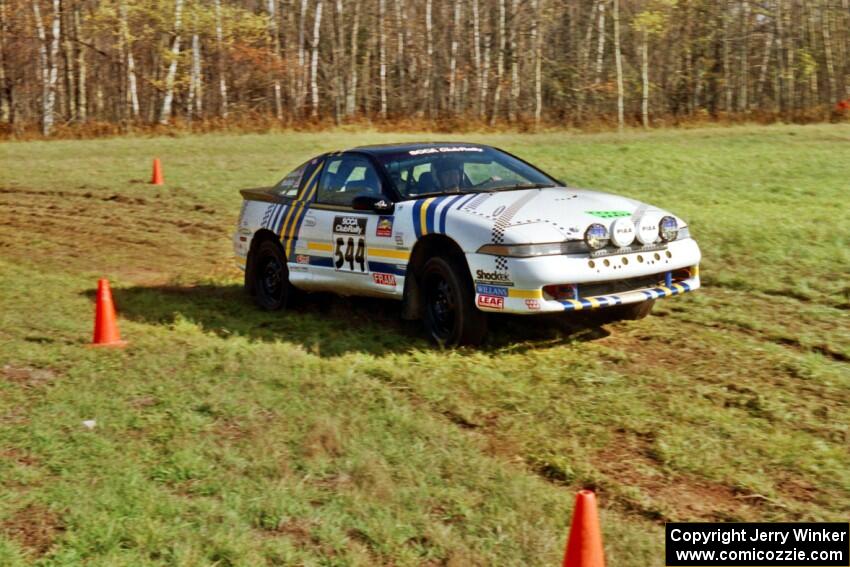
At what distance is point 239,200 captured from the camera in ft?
54.1

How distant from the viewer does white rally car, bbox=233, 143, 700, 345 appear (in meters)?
6.89

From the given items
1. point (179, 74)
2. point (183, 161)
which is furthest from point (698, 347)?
point (179, 74)

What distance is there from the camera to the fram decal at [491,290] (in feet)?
22.7

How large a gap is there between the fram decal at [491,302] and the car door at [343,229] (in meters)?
1.09

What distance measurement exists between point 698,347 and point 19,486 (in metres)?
4.73

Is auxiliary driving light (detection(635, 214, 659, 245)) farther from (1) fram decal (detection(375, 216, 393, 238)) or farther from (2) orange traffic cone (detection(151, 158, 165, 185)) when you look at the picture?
(2) orange traffic cone (detection(151, 158, 165, 185))

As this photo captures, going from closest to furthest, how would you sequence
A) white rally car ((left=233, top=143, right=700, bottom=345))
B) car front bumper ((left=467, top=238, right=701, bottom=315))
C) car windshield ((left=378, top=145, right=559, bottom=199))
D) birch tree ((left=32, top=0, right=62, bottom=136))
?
car front bumper ((left=467, top=238, right=701, bottom=315)) → white rally car ((left=233, top=143, right=700, bottom=345)) → car windshield ((left=378, top=145, right=559, bottom=199)) → birch tree ((left=32, top=0, right=62, bottom=136))

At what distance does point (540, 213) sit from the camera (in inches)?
282

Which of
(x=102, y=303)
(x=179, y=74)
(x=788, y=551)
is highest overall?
(x=179, y=74)

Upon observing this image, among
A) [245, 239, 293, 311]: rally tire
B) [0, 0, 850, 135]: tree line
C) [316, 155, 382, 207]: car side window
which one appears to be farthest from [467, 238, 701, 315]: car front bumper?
[0, 0, 850, 135]: tree line

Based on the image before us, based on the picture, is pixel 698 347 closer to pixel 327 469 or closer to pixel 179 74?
pixel 327 469

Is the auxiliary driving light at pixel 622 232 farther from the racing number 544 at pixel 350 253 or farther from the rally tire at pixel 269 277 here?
the rally tire at pixel 269 277

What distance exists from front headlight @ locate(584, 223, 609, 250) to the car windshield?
1310mm

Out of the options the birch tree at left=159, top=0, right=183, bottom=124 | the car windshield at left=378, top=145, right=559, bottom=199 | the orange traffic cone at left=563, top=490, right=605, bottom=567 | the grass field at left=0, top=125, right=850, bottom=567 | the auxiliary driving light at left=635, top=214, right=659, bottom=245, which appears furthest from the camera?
the birch tree at left=159, top=0, right=183, bottom=124
